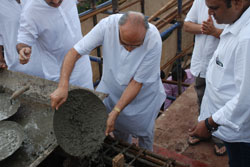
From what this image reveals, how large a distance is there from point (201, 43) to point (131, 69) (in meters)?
0.81

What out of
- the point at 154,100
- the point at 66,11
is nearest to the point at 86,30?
the point at 66,11

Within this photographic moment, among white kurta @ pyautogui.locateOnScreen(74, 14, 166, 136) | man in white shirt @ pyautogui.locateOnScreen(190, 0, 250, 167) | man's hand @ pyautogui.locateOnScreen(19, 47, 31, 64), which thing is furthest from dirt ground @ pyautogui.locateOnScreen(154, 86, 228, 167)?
man's hand @ pyautogui.locateOnScreen(19, 47, 31, 64)

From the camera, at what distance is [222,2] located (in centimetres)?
156

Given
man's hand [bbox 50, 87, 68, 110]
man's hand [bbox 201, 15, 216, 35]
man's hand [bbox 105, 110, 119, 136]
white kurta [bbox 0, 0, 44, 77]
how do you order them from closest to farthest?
man's hand [bbox 50, 87, 68, 110] < man's hand [bbox 105, 110, 119, 136] < man's hand [bbox 201, 15, 216, 35] < white kurta [bbox 0, 0, 44, 77]

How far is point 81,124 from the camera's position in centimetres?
187

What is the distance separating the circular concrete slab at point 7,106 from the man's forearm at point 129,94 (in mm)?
879

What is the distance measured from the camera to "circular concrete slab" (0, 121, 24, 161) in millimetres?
1717

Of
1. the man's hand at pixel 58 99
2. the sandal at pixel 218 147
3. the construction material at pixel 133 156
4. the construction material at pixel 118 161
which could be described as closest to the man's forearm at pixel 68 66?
the man's hand at pixel 58 99

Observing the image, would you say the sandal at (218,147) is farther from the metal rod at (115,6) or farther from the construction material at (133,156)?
the metal rod at (115,6)

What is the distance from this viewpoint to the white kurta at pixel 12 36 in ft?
9.18

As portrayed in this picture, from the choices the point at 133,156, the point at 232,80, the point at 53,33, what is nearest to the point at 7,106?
the point at 53,33

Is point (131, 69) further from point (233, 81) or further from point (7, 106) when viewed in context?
point (7, 106)

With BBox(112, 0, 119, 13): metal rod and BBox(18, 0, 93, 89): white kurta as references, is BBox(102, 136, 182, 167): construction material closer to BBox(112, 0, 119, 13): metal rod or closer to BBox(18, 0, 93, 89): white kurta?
BBox(18, 0, 93, 89): white kurta

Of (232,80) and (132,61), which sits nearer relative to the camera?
(232,80)
